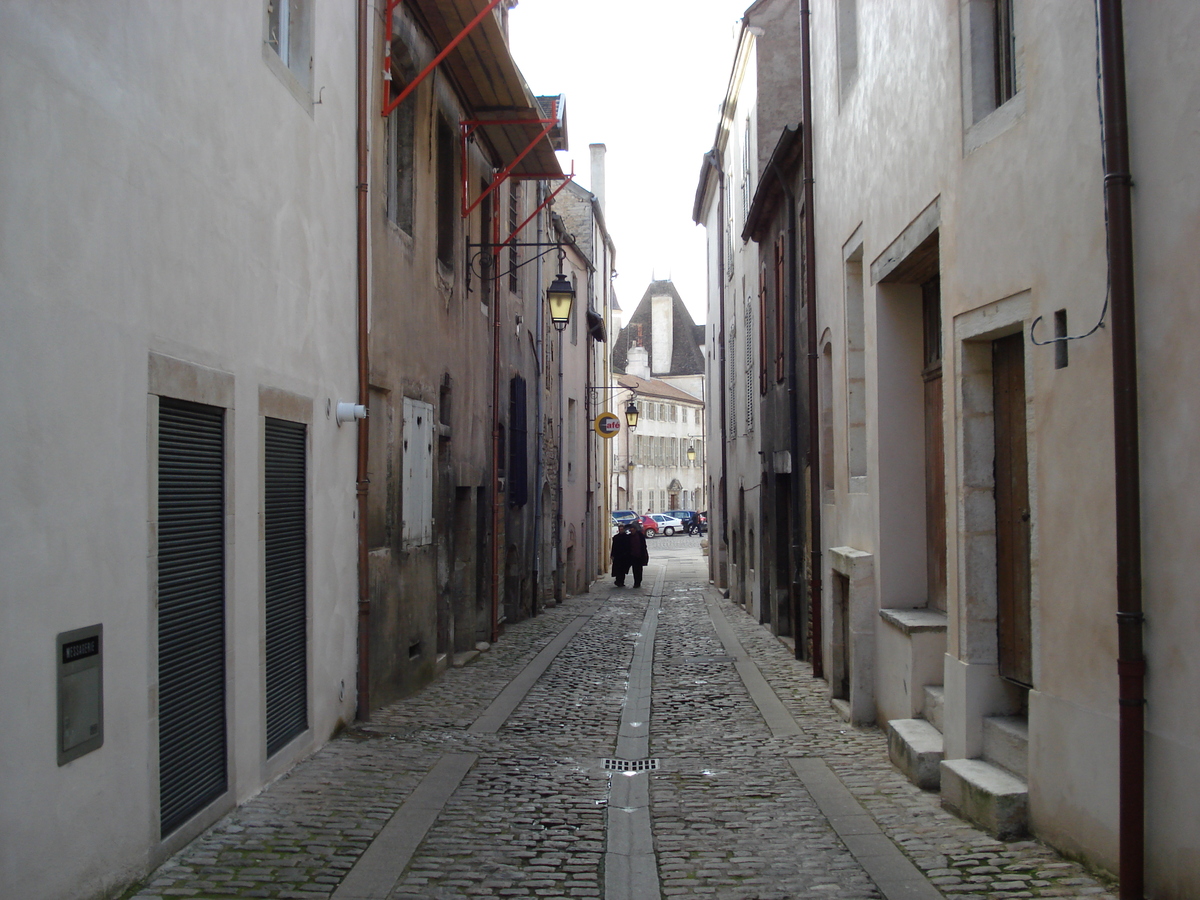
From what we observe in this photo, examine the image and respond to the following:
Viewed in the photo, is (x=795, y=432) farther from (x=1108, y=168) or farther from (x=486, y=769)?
(x=1108, y=168)

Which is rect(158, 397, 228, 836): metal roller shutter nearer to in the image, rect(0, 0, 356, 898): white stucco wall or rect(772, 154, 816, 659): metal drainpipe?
rect(0, 0, 356, 898): white stucco wall

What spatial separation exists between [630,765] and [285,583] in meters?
2.57

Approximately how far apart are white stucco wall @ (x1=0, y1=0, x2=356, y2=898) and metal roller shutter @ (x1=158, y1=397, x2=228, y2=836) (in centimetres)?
13

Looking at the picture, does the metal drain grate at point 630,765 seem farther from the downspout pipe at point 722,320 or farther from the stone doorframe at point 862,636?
the downspout pipe at point 722,320

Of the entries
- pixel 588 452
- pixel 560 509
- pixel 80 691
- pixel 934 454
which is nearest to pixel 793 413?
pixel 934 454

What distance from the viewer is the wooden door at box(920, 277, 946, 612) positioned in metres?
8.05

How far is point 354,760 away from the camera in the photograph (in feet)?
24.3

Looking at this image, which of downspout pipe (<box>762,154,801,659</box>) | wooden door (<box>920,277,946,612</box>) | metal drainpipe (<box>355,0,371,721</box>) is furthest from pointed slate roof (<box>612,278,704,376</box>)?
wooden door (<box>920,277,946,612</box>)

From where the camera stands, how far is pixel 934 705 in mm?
7258

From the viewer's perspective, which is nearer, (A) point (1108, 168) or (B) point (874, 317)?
(A) point (1108, 168)

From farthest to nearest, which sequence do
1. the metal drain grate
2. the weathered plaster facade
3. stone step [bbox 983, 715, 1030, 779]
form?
the weathered plaster facade
the metal drain grate
stone step [bbox 983, 715, 1030, 779]

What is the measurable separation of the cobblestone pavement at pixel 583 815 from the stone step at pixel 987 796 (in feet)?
0.28

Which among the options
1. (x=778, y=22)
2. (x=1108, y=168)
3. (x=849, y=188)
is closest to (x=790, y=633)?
(x=849, y=188)

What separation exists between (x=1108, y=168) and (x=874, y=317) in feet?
13.5
